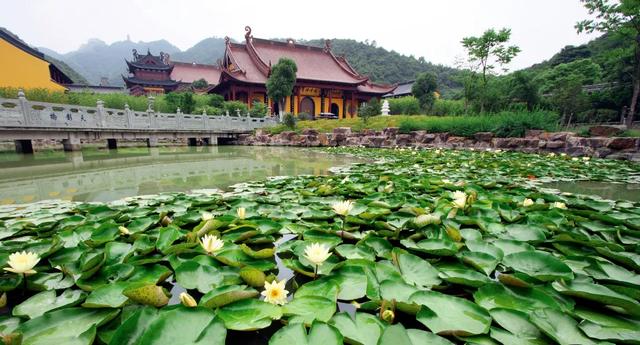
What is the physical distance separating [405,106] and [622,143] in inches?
607

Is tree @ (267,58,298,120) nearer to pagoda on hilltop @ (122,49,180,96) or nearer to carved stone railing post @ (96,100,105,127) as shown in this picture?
carved stone railing post @ (96,100,105,127)

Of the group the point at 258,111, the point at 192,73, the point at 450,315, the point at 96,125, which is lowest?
the point at 450,315

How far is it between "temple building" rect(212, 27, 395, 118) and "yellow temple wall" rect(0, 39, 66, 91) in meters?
10.6

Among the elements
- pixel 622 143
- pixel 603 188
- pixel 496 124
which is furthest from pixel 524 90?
pixel 603 188

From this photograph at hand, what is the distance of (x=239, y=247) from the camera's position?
1390 millimetres

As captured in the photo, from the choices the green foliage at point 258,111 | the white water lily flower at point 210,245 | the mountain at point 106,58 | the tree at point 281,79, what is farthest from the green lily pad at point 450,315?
the mountain at point 106,58

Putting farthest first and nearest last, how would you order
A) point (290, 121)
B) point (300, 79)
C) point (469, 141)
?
point (300, 79), point (290, 121), point (469, 141)

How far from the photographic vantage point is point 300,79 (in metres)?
21.5

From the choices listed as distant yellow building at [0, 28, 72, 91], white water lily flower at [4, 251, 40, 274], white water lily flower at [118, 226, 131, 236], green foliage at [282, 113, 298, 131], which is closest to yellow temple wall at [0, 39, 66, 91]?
distant yellow building at [0, 28, 72, 91]

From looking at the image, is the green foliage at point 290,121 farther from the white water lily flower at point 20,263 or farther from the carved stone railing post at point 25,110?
the white water lily flower at point 20,263

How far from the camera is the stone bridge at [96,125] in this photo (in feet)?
28.1

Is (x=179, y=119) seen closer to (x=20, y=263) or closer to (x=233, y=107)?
(x=233, y=107)

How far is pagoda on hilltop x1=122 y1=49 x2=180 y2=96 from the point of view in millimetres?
27031

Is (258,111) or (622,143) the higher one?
(258,111)
